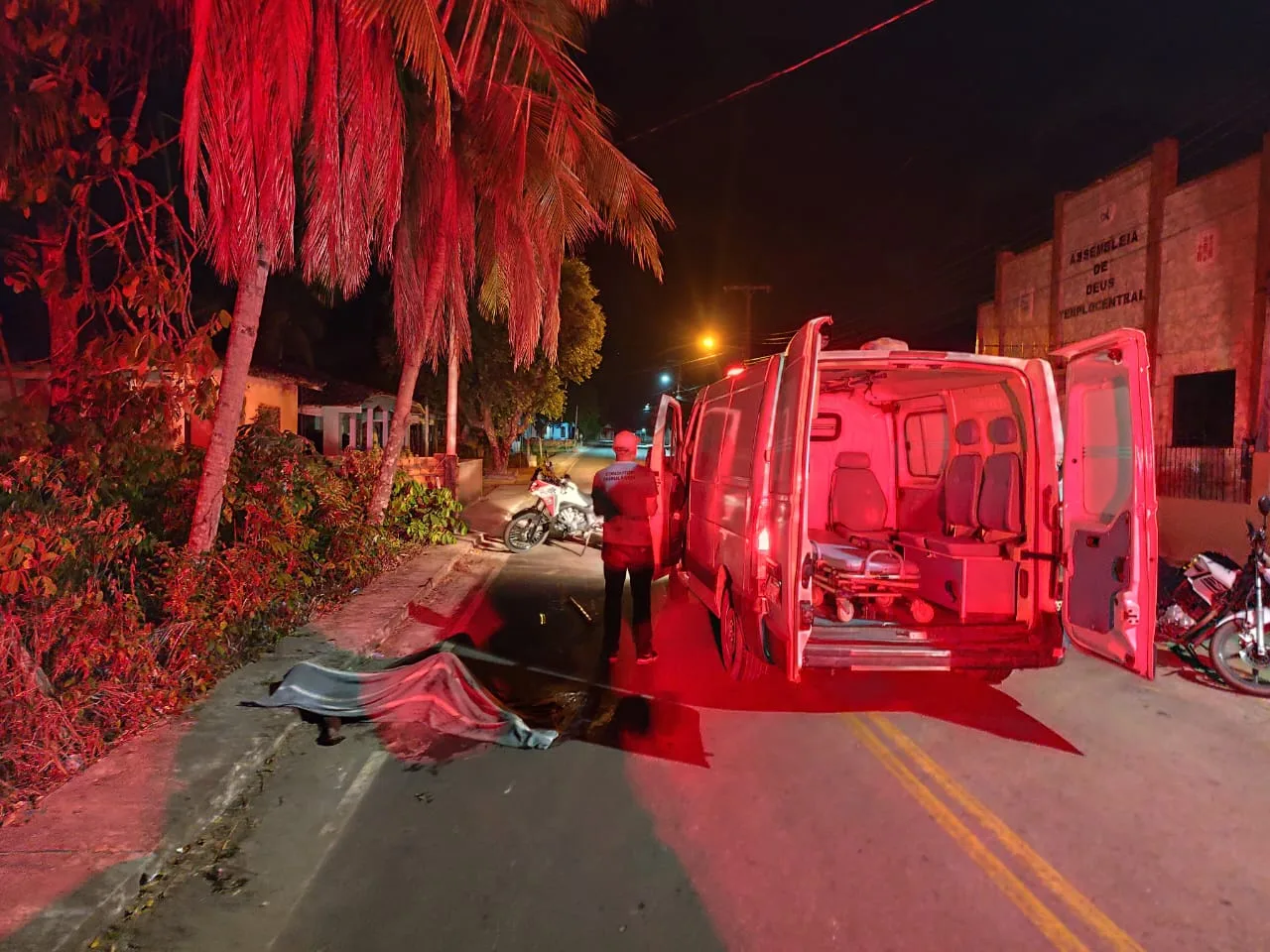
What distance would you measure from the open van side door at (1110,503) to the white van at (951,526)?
1 centimetres

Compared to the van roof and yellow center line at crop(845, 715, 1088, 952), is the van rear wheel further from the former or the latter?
the van roof

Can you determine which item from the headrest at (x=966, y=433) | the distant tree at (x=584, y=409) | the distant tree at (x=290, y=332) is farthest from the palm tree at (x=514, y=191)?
the distant tree at (x=584, y=409)

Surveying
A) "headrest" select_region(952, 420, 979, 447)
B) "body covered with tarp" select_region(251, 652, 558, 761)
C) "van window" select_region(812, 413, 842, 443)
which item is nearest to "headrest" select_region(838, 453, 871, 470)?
"van window" select_region(812, 413, 842, 443)

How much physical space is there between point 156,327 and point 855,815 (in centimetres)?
598

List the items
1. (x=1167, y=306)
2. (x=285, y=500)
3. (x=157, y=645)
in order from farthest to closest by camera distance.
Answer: (x=1167, y=306)
(x=285, y=500)
(x=157, y=645)

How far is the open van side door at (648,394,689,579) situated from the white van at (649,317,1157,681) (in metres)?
0.05

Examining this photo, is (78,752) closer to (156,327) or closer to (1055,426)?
(156,327)

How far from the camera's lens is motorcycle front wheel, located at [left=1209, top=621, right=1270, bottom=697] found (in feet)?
20.5

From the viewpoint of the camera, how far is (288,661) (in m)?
6.75

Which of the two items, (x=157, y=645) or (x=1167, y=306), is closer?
(x=157, y=645)

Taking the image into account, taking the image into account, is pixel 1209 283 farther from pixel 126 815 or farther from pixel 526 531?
pixel 126 815

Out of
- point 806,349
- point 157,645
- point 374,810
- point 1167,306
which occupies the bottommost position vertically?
point 374,810

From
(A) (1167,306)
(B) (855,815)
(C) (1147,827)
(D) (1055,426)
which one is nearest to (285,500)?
(B) (855,815)

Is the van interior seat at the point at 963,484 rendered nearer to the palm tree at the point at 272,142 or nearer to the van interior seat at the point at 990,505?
the van interior seat at the point at 990,505
